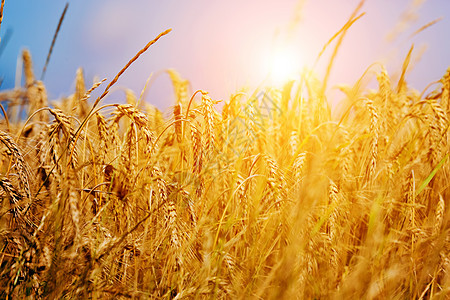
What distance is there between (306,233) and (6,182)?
94 centimetres

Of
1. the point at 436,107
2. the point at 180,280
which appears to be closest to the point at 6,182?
the point at 180,280

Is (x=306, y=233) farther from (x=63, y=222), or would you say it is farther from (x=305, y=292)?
(x=63, y=222)

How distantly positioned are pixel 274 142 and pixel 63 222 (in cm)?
146

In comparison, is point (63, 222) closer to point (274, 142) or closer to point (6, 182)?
point (6, 182)

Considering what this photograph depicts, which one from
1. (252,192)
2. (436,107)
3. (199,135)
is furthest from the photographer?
(436,107)

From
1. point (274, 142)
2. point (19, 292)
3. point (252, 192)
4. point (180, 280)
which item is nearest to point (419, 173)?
point (274, 142)

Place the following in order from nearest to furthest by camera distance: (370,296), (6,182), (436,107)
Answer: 1. (6,182)
2. (370,296)
3. (436,107)

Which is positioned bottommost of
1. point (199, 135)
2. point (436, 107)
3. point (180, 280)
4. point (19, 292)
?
point (19, 292)

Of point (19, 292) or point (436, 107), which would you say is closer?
point (19, 292)

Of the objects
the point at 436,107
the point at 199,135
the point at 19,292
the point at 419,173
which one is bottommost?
the point at 19,292

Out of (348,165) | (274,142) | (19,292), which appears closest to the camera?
(19,292)

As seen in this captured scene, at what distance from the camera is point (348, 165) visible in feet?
5.94

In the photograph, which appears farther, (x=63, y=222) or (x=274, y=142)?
(x=274, y=142)

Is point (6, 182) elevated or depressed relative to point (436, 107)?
depressed
